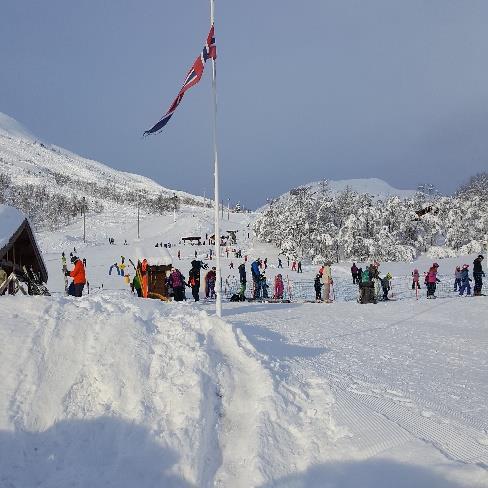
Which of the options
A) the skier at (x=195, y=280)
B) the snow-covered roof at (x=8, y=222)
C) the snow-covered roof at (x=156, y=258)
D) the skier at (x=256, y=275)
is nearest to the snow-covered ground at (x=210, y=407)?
the snow-covered roof at (x=8, y=222)

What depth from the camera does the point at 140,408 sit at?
5848 mm

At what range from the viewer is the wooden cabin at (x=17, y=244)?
49.6 feet

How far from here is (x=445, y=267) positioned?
1614 inches

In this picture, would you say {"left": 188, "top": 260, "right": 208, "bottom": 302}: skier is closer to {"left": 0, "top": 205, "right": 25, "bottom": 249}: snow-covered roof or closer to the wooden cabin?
the wooden cabin

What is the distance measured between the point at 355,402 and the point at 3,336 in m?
5.18

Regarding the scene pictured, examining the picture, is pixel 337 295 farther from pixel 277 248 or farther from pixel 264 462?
pixel 277 248

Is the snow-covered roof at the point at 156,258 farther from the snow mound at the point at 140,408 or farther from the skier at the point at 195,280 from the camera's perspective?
the snow mound at the point at 140,408

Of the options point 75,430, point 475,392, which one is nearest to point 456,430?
point 475,392

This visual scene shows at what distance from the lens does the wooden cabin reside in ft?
49.6

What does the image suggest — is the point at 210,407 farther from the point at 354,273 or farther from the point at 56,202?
the point at 56,202

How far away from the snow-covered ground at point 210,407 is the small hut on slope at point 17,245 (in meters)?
7.71

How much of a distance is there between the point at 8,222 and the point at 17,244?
2.90 meters

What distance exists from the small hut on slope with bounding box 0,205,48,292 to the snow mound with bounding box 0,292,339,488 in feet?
27.1

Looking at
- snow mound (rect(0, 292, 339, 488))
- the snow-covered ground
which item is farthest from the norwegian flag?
snow mound (rect(0, 292, 339, 488))
